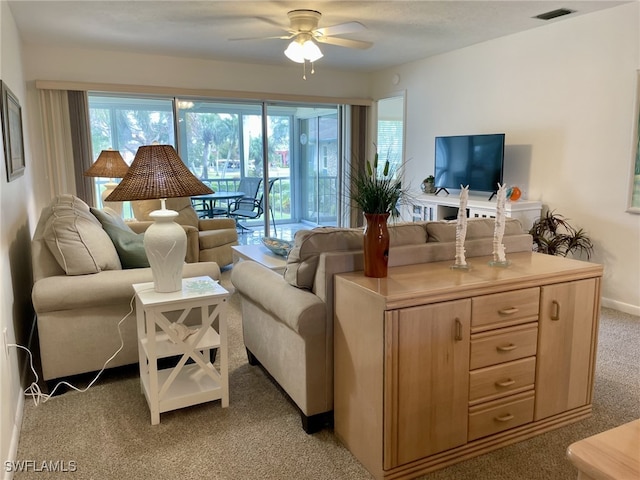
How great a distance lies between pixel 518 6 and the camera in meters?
3.83

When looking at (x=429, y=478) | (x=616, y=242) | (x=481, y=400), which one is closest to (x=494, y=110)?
(x=616, y=242)

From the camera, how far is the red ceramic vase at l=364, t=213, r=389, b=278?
2008 mm

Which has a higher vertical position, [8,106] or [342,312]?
[8,106]

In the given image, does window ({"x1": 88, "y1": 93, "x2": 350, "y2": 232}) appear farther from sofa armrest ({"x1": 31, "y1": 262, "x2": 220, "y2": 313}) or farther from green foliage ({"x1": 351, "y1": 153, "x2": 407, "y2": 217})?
green foliage ({"x1": 351, "y1": 153, "x2": 407, "y2": 217})

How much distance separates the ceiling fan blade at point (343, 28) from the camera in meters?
3.58

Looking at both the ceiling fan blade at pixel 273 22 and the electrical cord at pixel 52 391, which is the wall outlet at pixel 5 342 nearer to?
the electrical cord at pixel 52 391

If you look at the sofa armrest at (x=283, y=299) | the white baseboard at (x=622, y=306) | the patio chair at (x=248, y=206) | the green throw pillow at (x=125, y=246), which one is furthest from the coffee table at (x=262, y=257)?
the white baseboard at (x=622, y=306)

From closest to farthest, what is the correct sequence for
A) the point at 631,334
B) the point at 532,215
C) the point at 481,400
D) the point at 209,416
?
the point at 481,400 → the point at 209,416 → the point at 631,334 → the point at 532,215

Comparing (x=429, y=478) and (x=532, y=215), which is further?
(x=532, y=215)

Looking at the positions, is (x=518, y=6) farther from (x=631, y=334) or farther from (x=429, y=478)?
(x=429, y=478)

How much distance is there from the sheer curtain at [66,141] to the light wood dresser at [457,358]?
4.58 metres

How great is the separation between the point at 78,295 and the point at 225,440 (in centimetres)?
112

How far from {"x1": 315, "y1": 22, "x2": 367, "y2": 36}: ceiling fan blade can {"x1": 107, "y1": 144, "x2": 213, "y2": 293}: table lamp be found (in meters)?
1.96

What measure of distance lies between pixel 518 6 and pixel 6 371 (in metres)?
4.29
